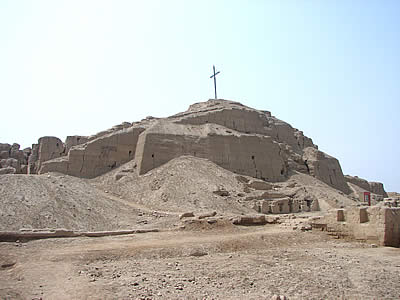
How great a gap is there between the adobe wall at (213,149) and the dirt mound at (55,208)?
7.13 metres

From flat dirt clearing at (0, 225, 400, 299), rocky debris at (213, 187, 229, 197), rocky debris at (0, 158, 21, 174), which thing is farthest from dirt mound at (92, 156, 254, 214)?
rocky debris at (0, 158, 21, 174)

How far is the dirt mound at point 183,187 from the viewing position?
21.1 m

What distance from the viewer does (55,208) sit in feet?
51.5

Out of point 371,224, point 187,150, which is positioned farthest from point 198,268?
point 187,150

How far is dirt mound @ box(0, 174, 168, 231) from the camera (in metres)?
14.2

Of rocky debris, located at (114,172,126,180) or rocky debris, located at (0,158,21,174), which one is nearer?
rocky debris, located at (114,172,126,180)

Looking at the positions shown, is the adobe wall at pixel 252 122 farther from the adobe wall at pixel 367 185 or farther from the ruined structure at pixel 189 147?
the adobe wall at pixel 367 185

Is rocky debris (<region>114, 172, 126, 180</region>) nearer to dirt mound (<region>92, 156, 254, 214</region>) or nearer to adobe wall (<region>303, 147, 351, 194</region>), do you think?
dirt mound (<region>92, 156, 254, 214</region>)

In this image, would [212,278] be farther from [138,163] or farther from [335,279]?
[138,163]

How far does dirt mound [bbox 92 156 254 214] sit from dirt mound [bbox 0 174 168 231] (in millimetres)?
2705

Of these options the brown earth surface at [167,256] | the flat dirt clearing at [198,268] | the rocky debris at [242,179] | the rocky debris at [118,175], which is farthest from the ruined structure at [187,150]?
the flat dirt clearing at [198,268]

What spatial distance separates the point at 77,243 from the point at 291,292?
289 inches

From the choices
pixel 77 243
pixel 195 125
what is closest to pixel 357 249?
pixel 77 243

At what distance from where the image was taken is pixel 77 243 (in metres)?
11.8
